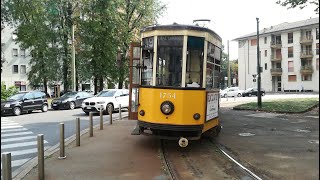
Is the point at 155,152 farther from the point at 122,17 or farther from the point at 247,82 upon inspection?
the point at 247,82

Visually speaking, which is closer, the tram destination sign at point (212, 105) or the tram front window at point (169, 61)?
the tram front window at point (169, 61)

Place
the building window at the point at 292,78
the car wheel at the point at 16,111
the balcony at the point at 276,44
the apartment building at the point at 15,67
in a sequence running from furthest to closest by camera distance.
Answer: the balcony at the point at 276,44 → the building window at the point at 292,78 → the apartment building at the point at 15,67 → the car wheel at the point at 16,111

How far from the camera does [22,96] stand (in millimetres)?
25078

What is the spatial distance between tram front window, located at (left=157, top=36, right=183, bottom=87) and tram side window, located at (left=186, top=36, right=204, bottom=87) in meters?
0.23

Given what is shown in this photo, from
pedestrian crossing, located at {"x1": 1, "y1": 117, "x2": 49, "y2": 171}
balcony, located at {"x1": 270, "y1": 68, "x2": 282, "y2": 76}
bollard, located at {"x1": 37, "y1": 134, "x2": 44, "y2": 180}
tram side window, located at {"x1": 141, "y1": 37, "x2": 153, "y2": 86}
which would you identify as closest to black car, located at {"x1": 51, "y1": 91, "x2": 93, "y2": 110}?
pedestrian crossing, located at {"x1": 1, "y1": 117, "x2": 49, "y2": 171}

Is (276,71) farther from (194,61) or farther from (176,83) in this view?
(176,83)

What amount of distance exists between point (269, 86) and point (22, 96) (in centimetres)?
5782

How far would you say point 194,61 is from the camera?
9281 millimetres

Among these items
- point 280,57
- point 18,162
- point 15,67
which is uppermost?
point 280,57

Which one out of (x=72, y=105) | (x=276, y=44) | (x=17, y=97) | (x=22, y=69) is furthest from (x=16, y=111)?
(x=276, y=44)

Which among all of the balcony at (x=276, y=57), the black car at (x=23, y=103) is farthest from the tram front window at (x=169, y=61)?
the balcony at (x=276, y=57)

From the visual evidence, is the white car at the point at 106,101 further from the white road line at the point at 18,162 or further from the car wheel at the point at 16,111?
the white road line at the point at 18,162

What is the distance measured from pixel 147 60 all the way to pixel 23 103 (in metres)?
16.9

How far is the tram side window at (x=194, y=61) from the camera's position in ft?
30.2
